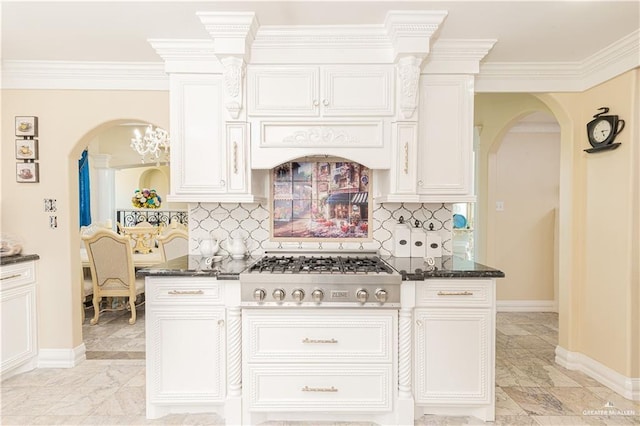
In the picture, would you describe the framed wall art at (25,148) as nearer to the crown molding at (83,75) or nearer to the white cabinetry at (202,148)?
the crown molding at (83,75)

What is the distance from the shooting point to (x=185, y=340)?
2.22 metres

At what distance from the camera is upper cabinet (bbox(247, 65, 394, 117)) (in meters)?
2.43

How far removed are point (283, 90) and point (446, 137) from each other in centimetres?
120

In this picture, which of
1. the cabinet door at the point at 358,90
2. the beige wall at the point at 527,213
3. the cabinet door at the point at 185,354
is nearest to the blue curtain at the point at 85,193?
the cabinet door at the point at 185,354

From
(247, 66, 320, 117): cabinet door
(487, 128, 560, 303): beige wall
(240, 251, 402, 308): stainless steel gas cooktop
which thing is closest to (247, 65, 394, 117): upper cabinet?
(247, 66, 320, 117): cabinet door

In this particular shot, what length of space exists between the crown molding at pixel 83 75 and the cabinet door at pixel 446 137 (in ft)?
6.92

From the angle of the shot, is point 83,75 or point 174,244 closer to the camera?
point 83,75

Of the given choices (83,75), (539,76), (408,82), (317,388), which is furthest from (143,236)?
(539,76)

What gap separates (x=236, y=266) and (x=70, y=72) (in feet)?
7.19

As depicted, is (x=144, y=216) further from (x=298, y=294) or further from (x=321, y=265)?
(x=298, y=294)

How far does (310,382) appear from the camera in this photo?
214 centimetres

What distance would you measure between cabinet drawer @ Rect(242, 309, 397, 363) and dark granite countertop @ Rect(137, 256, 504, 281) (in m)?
0.27

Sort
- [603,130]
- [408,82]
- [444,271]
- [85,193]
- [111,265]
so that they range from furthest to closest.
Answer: [85,193], [111,265], [603,130], [408,82], [444,271]

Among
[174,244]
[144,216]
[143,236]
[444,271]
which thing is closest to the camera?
[444,271]
